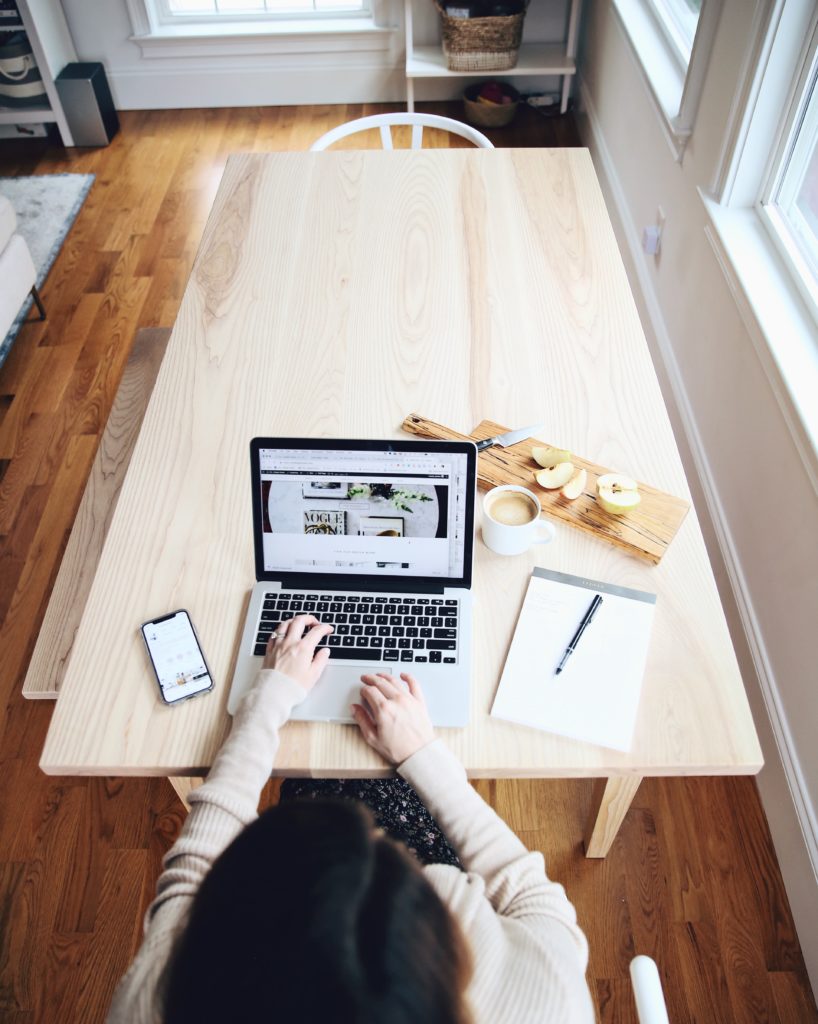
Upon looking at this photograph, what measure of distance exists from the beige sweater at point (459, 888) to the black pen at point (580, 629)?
0.21 metres

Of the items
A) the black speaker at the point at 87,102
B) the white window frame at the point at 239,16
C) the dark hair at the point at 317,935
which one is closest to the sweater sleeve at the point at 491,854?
→ the dark hair at the point at 317,935

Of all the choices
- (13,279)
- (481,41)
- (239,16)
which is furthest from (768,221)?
(239,16)

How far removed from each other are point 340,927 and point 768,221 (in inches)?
76.3

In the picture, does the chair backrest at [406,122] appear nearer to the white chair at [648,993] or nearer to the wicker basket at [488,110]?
the wicker basket at [488,110]

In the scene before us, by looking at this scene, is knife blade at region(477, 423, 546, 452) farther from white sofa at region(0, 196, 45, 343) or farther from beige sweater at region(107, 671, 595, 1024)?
white sofa at region(0, 196, 45, 343)

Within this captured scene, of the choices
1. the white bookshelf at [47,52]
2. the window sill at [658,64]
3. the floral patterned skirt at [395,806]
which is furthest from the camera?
the white bookshelf at [47,52]

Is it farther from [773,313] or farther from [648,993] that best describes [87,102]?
[648,993]

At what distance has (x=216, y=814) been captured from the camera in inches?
36.9

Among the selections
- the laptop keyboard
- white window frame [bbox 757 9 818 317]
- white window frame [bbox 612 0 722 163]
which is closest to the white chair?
the laptop keyboard

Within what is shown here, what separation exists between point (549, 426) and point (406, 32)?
3108 millimetres

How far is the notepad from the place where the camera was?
1.04 m

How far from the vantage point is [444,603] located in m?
1.15

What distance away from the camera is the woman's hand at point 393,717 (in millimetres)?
988

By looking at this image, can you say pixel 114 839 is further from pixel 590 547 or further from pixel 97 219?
pixel 97 219
